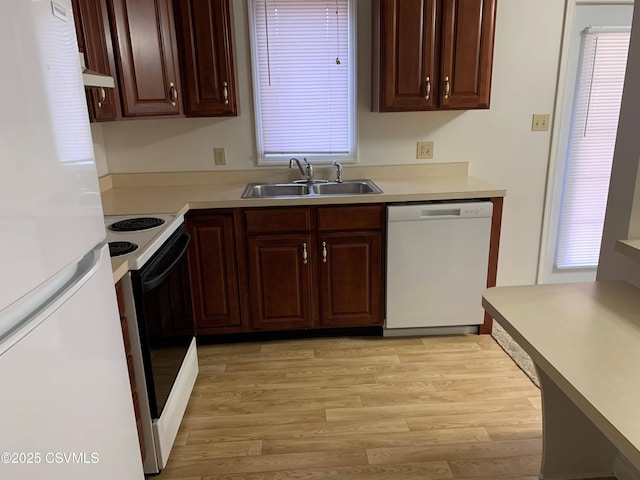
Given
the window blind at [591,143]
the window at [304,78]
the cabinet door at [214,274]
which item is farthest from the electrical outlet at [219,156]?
the window blind at [591,143]

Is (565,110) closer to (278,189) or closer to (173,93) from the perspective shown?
(278,189)

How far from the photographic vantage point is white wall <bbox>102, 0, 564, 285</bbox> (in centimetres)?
279

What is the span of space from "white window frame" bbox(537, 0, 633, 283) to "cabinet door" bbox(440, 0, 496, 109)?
2.25 ft

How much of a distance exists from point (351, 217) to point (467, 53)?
1117 millimetres

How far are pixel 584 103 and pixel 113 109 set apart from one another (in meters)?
2.86

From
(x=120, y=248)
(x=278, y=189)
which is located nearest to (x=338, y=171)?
(x=278, y=189)

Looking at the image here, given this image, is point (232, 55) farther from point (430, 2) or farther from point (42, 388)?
point (42, 388)

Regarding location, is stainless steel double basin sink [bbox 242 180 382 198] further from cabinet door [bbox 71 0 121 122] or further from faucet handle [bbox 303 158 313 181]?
cabinet door [bbox 71 0 121 122]

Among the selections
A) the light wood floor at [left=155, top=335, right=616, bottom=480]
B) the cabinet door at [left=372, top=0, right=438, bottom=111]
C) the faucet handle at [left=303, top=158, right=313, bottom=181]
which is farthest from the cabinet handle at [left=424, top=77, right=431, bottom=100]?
the light wood floor at [left=155, top=335, right=616, bottom=480]

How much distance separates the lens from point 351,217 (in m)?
2.51

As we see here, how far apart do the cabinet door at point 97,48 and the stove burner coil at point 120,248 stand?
2.32ft

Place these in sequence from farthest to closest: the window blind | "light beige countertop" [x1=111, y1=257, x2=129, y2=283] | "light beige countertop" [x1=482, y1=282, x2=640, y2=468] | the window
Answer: the window blind → the window → "light beige countertop" [x1=111, y1=257, x2=129, y2=283] → "light beige countertop" [x1=482, y1=282, x2=640, y2=468]

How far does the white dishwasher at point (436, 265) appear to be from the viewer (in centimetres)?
250

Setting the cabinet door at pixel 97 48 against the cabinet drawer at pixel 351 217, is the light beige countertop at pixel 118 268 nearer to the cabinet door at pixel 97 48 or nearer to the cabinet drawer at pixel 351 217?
the cabinet door at pixel 97 48
